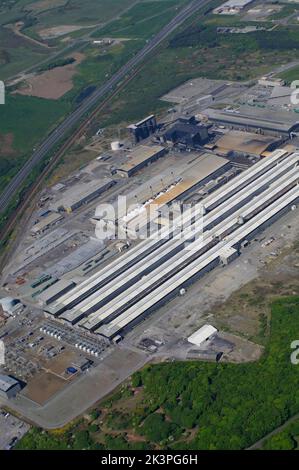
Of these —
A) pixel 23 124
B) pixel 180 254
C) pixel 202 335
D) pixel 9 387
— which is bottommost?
pixel 202 335

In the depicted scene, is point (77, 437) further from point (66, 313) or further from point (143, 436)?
point (66, 313)

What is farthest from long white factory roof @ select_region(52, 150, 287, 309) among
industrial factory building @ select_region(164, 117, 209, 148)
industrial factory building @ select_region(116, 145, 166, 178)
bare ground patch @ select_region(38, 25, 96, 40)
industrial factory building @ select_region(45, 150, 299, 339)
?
bare ground patch @ select_region(38, 25, 96, 40)

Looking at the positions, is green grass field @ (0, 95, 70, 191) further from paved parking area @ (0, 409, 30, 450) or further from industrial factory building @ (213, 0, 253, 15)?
paved parking area @ (0, 409, 30, 450)

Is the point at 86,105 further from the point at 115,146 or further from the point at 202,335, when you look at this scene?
the point at 202,335

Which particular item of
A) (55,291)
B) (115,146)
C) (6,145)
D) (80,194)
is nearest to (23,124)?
(6,145)

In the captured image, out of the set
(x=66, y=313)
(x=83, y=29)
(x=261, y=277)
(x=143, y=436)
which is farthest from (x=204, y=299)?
(x=83, y=29)

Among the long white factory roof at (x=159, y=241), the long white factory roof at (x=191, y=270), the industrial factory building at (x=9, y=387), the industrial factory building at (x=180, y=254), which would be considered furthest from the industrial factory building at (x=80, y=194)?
the industrial factory building at (x=9, y=387)
